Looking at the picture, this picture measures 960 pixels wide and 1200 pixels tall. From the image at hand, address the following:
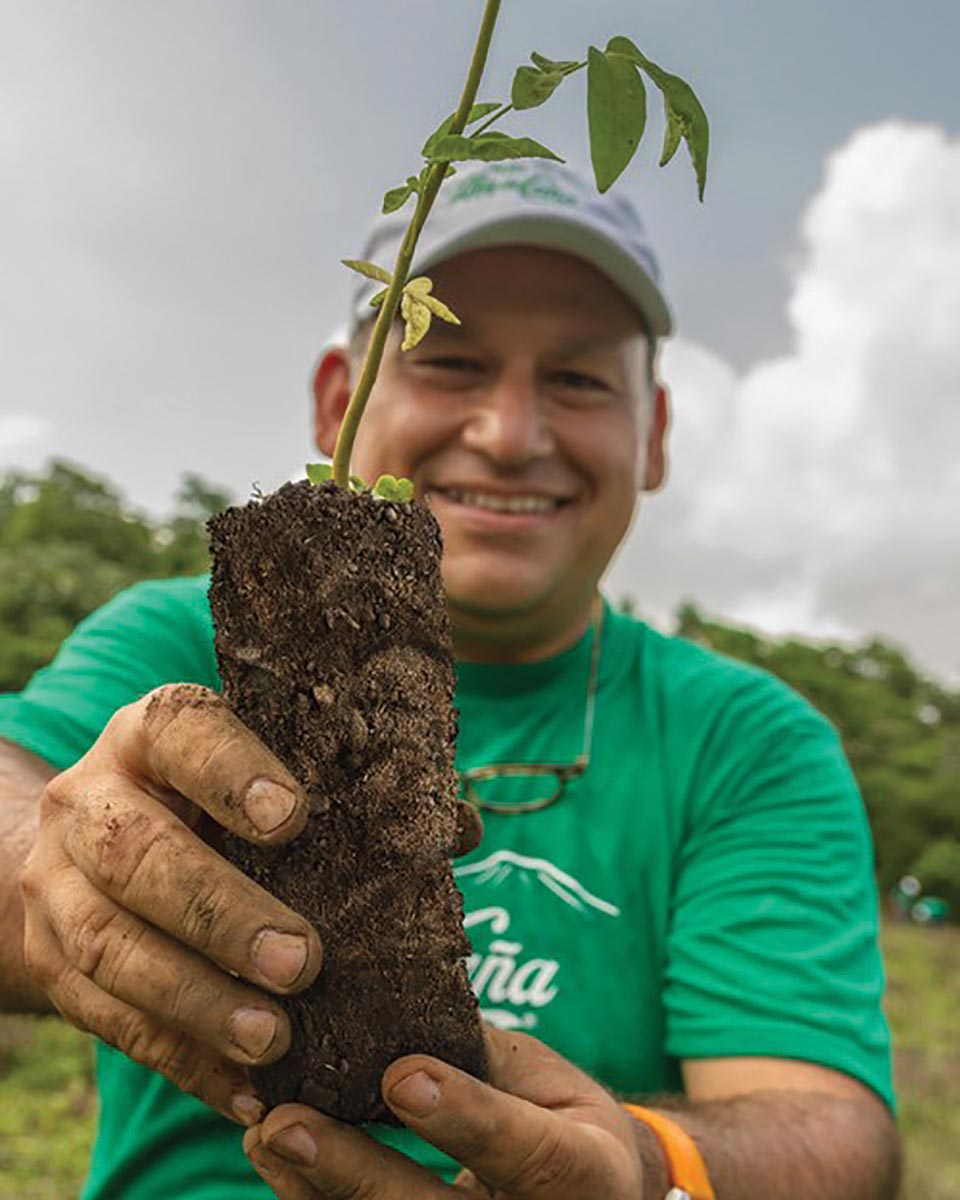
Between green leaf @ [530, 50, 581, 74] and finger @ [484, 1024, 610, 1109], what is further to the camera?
finger @ [484, 1024, 610, 1109]

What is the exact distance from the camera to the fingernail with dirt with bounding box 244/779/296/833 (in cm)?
116

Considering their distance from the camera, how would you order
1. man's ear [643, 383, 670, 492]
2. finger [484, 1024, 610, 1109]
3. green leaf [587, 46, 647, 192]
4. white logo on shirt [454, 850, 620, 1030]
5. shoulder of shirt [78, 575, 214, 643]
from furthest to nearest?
man's ear [643, 383, 670, 492], shoulder of shirt [78, 575, 214, 643], white logo on shirt [454, 850, 620, 1030], finger [484, 1024, 610, 1109], green leaf [587, 46, 647, 192]

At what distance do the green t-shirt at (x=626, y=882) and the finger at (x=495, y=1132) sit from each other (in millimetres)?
668

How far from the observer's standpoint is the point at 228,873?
116cm

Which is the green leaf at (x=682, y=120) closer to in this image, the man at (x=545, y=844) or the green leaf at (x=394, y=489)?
the green leaf at (x=394, y=489)

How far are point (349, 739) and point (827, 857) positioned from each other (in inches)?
51.8

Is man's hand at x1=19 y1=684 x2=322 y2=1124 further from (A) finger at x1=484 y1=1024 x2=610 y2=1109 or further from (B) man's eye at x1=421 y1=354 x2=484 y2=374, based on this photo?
(B) man's eye at x1=421 y1=354 x2=484 y2=374

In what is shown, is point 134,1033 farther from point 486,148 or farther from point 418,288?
point 486,148

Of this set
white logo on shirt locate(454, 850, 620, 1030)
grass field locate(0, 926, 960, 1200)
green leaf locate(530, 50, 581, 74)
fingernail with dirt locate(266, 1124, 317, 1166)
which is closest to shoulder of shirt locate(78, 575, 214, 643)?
white logo on shirt locate(454, 850, 620, 1030)

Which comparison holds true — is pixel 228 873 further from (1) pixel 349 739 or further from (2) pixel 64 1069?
(2) pixel 64 1069

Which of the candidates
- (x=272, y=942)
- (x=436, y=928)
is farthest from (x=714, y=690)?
(x=272, y=942)

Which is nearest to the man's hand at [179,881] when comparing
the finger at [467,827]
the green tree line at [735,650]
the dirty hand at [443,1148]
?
the dirty hand at [443,1148]

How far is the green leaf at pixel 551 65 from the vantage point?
121 centimetres

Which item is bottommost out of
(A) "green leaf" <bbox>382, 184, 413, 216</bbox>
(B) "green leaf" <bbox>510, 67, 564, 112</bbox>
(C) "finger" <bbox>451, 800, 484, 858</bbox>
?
(C) "finger" <bbox>451, 800, 484, 858</bbox>
